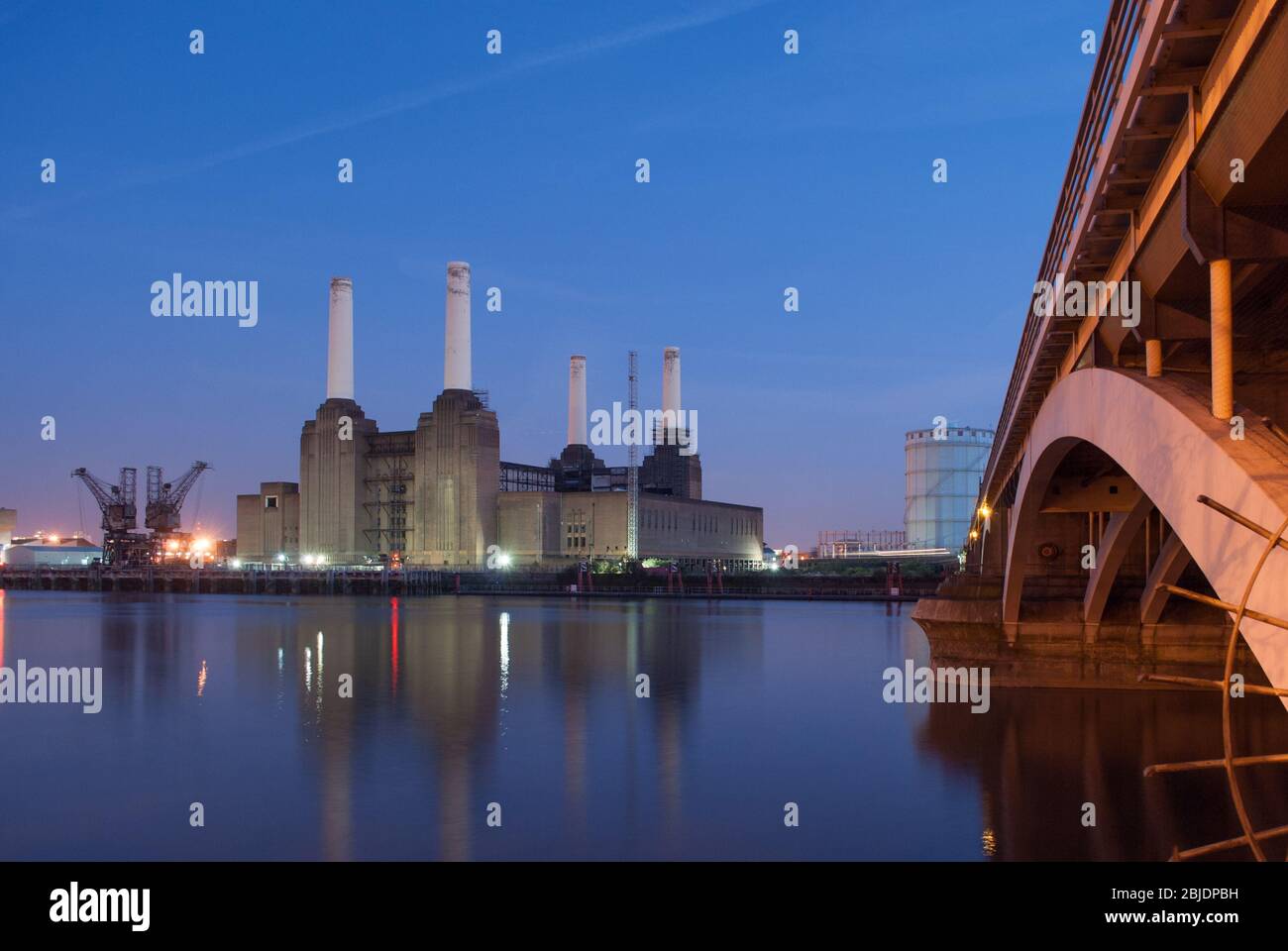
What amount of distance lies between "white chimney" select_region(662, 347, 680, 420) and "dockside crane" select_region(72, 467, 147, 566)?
66190 mm

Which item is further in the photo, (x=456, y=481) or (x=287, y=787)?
(x=456, y=481)

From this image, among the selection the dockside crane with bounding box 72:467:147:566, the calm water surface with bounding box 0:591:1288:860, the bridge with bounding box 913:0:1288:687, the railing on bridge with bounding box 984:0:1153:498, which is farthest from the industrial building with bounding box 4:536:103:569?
the bridge with bounding box 913:0:1288:687

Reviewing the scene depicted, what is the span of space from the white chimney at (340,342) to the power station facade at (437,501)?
118 mm

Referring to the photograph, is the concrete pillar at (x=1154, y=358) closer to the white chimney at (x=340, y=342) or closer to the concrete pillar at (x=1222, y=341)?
the concrete pillar at (x=1222, y=341)

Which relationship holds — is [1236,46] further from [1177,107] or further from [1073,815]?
[1073,815]

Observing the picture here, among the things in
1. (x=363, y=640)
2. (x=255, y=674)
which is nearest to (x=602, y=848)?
(x=255, y=674)

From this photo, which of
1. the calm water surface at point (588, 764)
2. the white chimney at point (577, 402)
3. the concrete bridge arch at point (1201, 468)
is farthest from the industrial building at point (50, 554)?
the concrete bridge arch at point (1201, 468)

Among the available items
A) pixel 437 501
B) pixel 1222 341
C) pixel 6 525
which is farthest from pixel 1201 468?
pixel 6 525

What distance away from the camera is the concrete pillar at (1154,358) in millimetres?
11406

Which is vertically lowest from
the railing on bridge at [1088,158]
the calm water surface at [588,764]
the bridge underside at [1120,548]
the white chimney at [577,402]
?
the calm water surface at [588,764]

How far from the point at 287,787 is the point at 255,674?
61.0ft

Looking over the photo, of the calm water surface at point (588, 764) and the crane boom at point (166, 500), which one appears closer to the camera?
the calm water surface at point (588, 764)

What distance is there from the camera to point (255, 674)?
1437 inches
